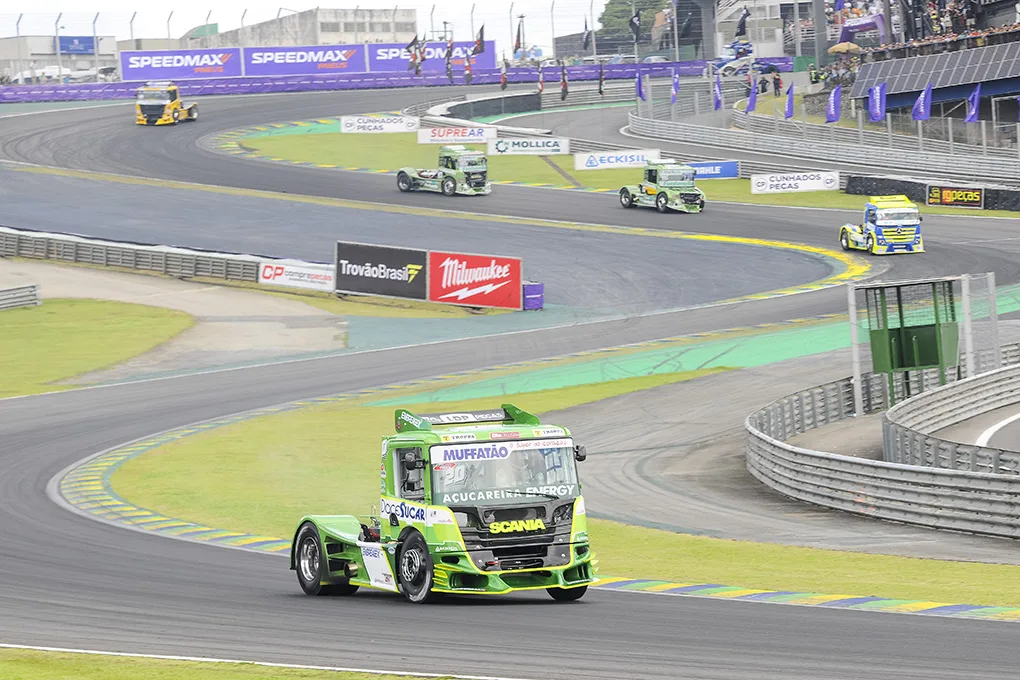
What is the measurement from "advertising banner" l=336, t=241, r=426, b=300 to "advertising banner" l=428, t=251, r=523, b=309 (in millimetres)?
588

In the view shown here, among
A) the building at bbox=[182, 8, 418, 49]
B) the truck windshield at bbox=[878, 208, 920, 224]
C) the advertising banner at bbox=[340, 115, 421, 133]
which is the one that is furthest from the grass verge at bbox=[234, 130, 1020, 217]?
the building at bbox=[182, 8, 418, 49]

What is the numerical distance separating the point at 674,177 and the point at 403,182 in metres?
11.9

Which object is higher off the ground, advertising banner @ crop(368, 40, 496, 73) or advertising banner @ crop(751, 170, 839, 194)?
advertising banner @ crop(368, 40, 496, 73)

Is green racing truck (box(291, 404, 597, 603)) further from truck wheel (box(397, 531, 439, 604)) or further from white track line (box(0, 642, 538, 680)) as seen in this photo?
white track line (box(0, 642, 538, 680))

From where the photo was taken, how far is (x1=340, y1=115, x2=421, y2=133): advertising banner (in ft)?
248

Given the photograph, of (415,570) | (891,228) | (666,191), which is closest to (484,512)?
(415,570)

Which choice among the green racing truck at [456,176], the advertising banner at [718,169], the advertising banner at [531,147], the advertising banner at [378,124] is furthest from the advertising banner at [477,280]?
the advertising banner at [378,124]

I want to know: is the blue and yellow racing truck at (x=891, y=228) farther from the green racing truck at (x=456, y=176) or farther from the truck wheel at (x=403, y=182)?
the truck wheel at (x=403, y=182)

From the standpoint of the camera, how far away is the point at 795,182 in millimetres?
60219

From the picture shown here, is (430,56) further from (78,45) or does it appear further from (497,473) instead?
(497,473)

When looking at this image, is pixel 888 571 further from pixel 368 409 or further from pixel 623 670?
pixel 368 409

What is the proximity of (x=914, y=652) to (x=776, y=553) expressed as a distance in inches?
247

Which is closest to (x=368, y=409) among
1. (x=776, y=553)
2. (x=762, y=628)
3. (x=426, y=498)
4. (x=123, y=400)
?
(x=123, y=400)

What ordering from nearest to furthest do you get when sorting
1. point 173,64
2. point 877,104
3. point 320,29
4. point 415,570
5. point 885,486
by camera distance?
point 415,570 < point 885,486 < point 877,104 < point 173,64 < point 320,29
